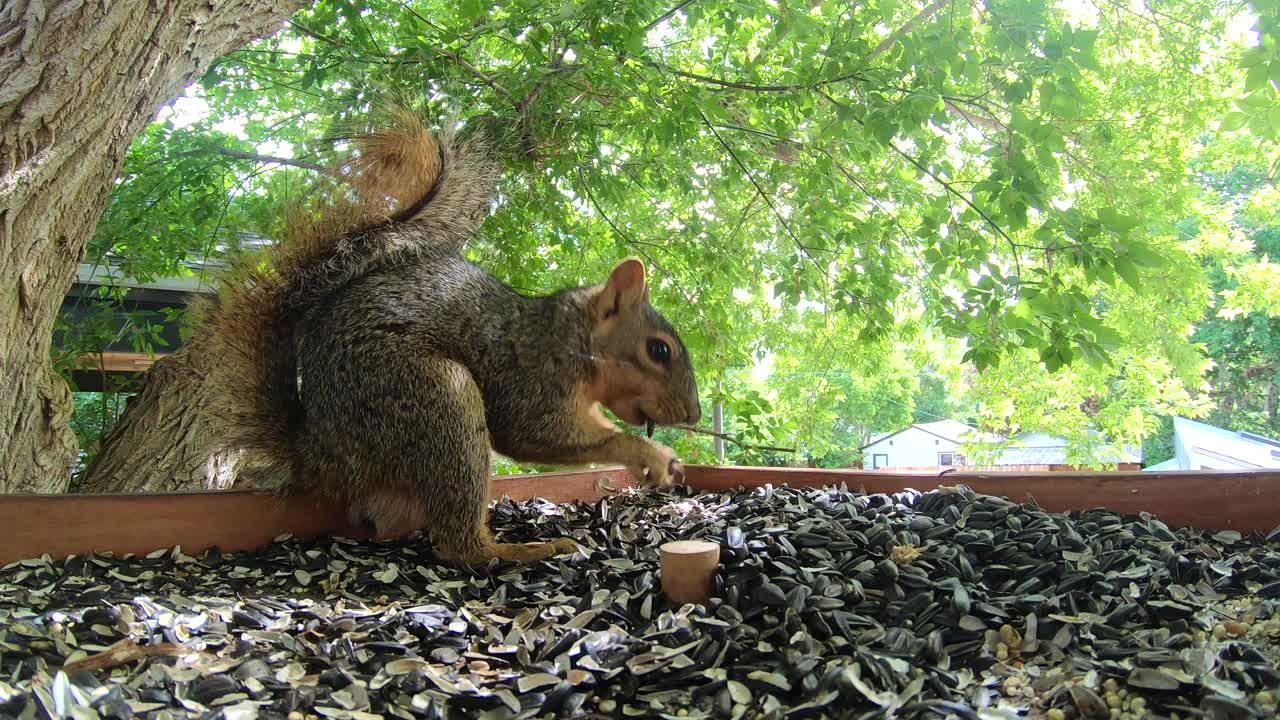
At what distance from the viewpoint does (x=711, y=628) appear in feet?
4.45

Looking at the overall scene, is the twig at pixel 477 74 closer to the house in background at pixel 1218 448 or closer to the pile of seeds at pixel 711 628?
the pile of seeds at pixel 711 628

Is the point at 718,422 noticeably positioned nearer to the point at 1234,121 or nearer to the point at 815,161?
the point at 815,161

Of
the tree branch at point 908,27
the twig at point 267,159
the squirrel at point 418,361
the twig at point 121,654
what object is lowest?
the twig at point 121,654

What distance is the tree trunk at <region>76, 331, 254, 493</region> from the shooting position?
2514 millimetres

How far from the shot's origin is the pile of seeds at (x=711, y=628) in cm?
112

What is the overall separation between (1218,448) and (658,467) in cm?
320

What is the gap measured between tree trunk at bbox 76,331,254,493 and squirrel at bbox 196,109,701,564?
554mm

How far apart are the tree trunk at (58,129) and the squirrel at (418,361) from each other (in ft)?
1.17

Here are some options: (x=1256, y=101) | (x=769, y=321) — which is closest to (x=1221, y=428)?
(x=769, y=321)

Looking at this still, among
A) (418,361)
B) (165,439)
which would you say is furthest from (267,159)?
(418,361)

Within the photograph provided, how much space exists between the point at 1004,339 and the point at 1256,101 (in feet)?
2.86

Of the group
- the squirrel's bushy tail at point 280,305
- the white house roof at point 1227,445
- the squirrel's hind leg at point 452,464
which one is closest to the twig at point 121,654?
the squirrel's hind leg at point 452,464

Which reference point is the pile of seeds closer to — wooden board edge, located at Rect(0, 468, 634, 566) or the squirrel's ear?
wooden board edge, located at Rect(0, 468, 634, 566)

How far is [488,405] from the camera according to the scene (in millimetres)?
2041
